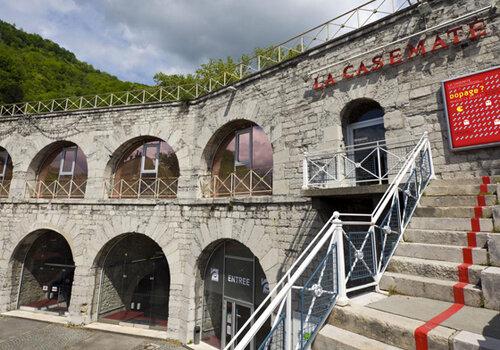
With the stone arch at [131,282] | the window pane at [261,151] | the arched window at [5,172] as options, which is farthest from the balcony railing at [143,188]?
the arched window at [5,172]

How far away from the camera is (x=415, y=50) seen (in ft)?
20.6

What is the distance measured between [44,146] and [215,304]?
1028cm

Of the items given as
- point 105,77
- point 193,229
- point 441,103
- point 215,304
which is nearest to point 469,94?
point 441,103

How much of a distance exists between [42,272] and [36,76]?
21.6m

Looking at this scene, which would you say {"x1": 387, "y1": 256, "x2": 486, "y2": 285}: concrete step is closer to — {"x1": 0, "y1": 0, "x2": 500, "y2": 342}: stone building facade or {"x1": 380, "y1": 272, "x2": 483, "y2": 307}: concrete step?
{"x1": 380, "y1": 272, "x2": 483, "y2": 307}: concrete step

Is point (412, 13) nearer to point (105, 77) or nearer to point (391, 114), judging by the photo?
point (391, 114)

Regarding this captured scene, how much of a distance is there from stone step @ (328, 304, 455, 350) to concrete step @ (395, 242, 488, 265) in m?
1.20

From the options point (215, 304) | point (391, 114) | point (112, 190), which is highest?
point (391, 114)

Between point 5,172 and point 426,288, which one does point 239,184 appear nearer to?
point 426,288

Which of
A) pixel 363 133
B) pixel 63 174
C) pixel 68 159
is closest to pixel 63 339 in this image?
pixel 63 174

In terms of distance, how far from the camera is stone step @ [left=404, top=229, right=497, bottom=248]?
3220mm

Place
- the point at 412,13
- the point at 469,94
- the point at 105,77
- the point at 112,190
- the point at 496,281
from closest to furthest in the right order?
the point at 496,281
the point at 469,94
the point at 412,13
the point at 112,190
the point at 105,77

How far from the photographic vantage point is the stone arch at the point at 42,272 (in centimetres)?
1251

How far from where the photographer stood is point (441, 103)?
596cm
